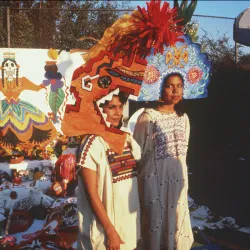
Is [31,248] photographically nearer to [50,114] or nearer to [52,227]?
[52,227]

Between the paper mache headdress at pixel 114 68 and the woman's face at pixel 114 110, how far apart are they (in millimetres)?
26

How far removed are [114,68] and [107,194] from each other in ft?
2.16

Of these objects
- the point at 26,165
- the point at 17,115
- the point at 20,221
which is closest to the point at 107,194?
the point at 20,221

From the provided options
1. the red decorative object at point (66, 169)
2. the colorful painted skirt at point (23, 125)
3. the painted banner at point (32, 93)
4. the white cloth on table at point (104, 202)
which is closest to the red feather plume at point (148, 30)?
the white cloth on table at point (104, 202)

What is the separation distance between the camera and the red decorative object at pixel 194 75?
2.83 metres

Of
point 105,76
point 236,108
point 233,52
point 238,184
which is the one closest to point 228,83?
point 236,108

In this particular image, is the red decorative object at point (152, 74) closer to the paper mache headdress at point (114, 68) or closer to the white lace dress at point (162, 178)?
the white lace dress at point (162, 178)

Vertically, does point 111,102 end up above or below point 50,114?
above

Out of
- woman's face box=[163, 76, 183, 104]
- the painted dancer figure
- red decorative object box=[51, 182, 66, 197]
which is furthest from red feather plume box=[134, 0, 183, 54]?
the painted dancer figure

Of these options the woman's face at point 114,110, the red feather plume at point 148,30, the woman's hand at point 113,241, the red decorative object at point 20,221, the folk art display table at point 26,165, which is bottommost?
the red decorative object at point 20,221

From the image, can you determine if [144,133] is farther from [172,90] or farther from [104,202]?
[104,202]

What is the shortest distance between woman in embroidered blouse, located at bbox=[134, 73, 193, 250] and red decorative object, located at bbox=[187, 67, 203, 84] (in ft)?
0.36

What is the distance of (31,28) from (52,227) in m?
5.53

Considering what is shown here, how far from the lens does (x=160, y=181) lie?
2.72 meters
